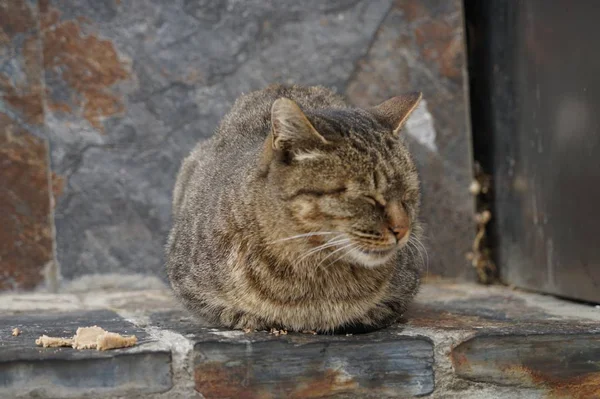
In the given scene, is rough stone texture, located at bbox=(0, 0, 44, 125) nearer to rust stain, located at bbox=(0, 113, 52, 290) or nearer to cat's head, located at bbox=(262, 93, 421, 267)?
rust stain, located at bbox=(0, 113, 52, 290)

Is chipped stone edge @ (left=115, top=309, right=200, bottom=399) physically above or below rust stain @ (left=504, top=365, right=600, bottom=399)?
above

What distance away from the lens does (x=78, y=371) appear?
242 centimetres

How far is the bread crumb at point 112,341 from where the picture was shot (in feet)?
8.21

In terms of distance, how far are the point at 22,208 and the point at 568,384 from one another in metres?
2.63

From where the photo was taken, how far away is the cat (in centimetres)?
256

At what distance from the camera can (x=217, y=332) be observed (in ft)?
9.02

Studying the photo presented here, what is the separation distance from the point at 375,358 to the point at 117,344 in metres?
0.81

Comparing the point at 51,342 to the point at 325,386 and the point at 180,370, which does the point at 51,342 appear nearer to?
the point at 180,370

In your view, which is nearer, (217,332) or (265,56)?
(217,332)

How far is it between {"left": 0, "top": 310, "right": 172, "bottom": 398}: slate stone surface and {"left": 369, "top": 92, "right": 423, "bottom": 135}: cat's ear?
1073 mm

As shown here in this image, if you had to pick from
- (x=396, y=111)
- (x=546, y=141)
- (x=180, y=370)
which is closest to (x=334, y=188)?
(x=396, y=111)

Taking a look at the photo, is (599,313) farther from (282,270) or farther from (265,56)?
(265,56)

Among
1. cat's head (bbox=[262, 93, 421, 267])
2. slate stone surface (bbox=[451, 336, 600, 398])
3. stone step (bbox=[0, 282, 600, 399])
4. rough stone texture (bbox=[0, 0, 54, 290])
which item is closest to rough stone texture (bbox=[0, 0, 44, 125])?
rough stone texture (bbox=[0, 0, 54, 290])

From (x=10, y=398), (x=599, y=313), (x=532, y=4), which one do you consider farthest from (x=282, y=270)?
(x=532, y=4)
